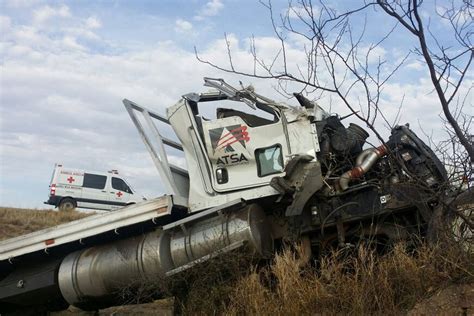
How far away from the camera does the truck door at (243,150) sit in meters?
6.49

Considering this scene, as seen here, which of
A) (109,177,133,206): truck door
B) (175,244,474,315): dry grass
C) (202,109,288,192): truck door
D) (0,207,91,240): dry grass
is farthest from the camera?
(109,177,133,206): truck door

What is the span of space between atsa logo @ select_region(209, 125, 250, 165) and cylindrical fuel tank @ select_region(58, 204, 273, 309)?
67 cm

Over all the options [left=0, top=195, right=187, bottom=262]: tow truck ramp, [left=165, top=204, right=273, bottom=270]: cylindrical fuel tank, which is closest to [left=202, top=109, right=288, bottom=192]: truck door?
[left=165, top=204, right=273, bottom=270]: cylindrical fuel tank

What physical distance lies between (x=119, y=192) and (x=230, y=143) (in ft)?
72.4

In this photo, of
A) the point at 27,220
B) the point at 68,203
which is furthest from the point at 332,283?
the point at 68,203

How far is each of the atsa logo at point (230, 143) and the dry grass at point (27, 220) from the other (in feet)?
37.5

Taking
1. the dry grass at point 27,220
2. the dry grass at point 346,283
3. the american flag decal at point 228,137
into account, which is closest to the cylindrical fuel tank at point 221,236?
the dry grass at point 346,283

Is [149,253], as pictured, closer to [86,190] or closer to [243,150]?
[243,150]

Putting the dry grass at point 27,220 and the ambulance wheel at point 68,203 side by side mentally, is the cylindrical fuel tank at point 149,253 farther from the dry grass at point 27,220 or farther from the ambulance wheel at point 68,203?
the ambulance wheel at point 68,203

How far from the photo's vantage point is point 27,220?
18438 millimetres

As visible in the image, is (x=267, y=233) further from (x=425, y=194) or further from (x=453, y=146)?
(x=453, y=146)

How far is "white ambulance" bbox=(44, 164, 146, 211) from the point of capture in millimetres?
26250

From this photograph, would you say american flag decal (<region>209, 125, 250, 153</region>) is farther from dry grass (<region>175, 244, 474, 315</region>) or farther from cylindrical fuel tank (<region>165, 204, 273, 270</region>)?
dry grass (<region>175, 244, 474, 315</region>)

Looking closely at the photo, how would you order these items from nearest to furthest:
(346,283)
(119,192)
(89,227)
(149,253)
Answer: (346,283), (149,253), (89,227), (119,192)
